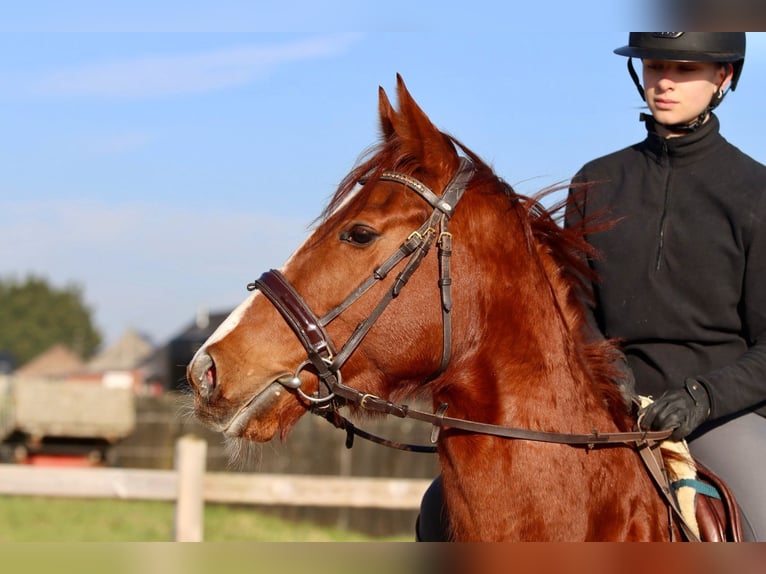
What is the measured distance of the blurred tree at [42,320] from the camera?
356 feet

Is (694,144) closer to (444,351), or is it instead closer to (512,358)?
(512,358)

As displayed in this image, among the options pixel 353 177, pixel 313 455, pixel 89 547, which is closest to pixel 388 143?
pixel 353 177

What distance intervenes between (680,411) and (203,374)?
168 cm

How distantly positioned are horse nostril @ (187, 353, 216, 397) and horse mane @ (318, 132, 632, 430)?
26.5 inches

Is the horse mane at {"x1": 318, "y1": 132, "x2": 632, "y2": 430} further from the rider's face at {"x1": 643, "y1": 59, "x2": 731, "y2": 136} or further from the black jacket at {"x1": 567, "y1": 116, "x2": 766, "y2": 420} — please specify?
the rider's face at {"x1": 643, "y1": 59, "x2": 731, "y2": 136}

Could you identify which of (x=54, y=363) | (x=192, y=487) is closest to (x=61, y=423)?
(x=192, y=487)

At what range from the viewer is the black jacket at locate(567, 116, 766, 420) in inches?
141

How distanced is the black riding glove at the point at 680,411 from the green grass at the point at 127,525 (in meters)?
8.31

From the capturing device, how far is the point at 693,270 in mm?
3668

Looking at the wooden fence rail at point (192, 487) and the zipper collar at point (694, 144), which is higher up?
the zipper collar at point (694, 144)

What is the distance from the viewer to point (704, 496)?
350 centimetres

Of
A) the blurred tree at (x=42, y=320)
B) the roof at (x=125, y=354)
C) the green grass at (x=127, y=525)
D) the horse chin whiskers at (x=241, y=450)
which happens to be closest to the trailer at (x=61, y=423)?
the green grass at (x=127, y=525)

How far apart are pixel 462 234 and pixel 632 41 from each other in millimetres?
1163

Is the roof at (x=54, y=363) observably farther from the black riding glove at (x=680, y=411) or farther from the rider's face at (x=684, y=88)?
the black riding glove at (x=680, y=411)
